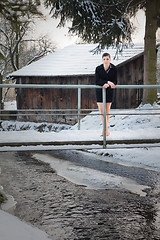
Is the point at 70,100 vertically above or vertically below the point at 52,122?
above

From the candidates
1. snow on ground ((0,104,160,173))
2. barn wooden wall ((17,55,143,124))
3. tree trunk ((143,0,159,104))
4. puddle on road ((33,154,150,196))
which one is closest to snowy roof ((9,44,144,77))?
barn wooden wall ((17,55,143,124))

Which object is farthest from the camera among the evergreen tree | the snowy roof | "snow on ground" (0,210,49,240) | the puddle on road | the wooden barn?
the snowy roof

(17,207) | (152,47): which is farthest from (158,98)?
(17,207)

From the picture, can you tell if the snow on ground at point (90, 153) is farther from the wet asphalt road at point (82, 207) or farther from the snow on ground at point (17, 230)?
the wet asphalt road at point (82, 207)

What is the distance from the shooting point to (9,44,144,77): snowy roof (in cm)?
1964

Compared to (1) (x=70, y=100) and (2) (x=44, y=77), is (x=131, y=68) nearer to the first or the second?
(1) (x=70, y=100)

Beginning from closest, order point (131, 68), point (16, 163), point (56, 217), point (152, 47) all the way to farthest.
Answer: point (56, 217), point (16, 163), point (152, 47), point (131, 68)

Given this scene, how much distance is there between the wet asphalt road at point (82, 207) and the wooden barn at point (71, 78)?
13.3m

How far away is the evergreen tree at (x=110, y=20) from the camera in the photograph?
42.9 ft

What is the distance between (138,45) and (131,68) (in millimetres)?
3794

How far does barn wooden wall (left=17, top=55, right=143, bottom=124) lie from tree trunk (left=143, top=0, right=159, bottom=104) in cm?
518

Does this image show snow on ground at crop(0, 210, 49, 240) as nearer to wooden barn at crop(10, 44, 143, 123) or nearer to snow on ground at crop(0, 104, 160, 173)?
snow on ground at crop(0, 104, 160, 173)

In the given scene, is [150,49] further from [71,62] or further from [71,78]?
[71,62]

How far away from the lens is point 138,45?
22672mm
